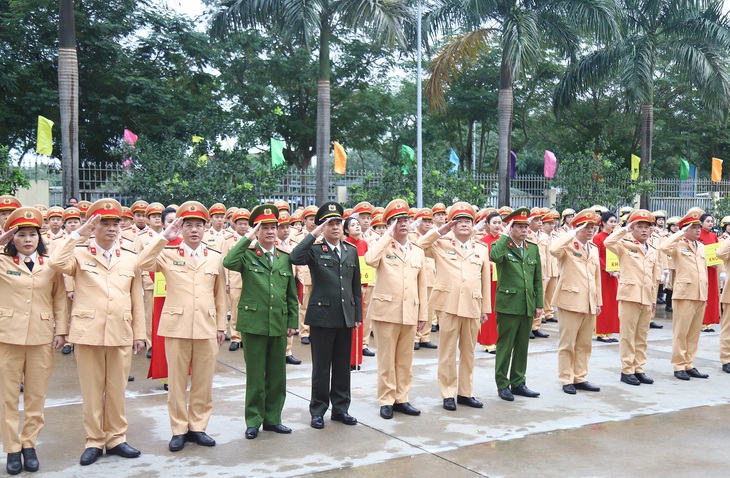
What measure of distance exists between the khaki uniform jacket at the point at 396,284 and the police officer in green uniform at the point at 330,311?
0.28 m

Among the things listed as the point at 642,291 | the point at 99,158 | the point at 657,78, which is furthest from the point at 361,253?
the point at 657,78

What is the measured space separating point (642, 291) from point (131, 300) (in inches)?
216

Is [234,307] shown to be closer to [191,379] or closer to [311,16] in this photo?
[191,379]

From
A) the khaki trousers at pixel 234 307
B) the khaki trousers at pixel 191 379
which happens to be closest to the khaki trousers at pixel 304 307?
the khaki trousers at pixel 234 307

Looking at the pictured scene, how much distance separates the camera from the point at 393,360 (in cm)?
696

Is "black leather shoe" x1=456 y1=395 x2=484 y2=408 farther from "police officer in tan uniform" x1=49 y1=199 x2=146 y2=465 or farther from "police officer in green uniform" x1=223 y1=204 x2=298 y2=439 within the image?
"police officer in tan uniform" x1=49 y1=199 x2=146 y2=465

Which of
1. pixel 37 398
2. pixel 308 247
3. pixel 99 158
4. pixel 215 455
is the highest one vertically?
pixel 99 158

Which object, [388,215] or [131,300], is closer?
[131,300]

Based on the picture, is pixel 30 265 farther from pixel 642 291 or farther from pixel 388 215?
pixel 642 291

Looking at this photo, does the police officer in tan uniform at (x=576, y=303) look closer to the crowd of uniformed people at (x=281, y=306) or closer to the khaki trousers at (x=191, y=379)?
the crowd of uniformed people at (x=281, y=306)

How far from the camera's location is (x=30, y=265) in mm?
5605

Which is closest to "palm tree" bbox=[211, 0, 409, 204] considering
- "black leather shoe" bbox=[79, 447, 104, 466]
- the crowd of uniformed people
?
the crowd of uniformed people

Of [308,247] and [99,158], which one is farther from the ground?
[99,158]

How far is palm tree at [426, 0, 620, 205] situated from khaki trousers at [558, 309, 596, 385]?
1124 centimetres
